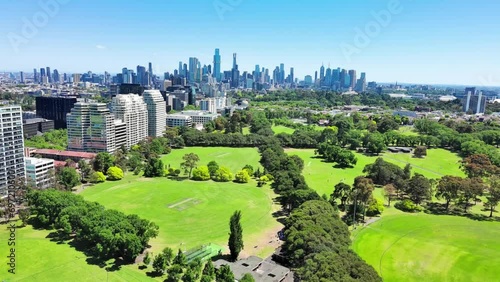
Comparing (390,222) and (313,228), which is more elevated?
(313,228)

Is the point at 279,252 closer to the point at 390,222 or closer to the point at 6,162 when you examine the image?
the point at 390,222

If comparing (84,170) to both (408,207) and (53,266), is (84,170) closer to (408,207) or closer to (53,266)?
(53,266)

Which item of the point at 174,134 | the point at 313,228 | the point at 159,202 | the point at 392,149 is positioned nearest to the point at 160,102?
the point at 174,134

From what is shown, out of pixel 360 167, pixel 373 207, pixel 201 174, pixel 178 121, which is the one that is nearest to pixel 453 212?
pixel 373 207

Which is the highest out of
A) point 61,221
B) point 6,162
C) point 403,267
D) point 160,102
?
point 160,102

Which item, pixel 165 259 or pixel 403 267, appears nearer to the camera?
pixel 165 259

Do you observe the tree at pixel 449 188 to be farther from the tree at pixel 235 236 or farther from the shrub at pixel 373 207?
the tree at pixel 235 236

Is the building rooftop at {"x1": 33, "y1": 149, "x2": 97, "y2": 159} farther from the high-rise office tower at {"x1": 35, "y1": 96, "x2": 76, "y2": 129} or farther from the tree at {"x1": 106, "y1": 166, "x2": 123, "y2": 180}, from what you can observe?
the high-rise office tower at {"x1": 35, "y1": 96, "x2": 76, "y2": 129}

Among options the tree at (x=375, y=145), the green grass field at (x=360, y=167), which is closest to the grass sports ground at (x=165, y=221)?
the green grass field at (x=360, y=167)
